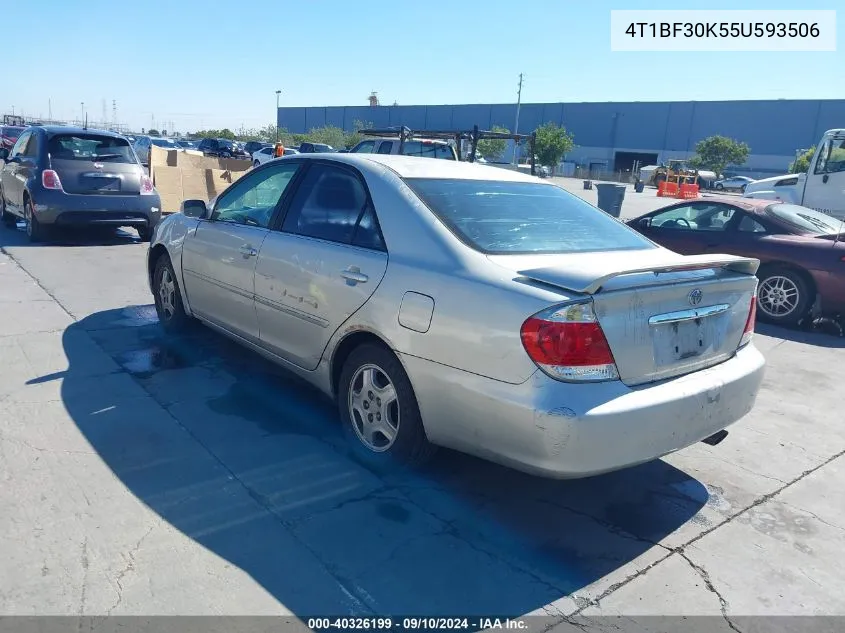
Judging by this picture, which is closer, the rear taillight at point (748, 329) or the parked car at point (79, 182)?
the rear taillight at point (748, 329)

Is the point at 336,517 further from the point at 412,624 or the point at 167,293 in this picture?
the point at 167,293

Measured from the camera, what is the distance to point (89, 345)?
5.35 metres

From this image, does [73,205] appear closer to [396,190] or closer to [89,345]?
[89,345]

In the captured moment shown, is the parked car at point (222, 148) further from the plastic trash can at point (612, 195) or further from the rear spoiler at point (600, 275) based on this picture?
the rear spoiler at point (600, 275)

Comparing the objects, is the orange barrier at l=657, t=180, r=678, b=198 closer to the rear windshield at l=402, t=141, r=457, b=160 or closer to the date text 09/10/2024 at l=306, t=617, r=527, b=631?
the rear windshield at l=402, t=141, r=457, b=160

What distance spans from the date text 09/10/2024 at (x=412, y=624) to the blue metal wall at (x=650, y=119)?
239 ft

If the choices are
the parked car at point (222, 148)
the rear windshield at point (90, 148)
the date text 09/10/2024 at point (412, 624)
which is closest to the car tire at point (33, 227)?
the rear windshield at point (90, 148)

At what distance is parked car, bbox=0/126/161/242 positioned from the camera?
930 cm

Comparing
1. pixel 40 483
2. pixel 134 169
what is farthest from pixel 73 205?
pixel 40 483

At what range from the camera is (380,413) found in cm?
360

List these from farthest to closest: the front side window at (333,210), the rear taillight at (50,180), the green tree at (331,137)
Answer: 1. the green tree at (331,137)
2. the rear taillight at (50,180)
3. the front side window at (333,210)

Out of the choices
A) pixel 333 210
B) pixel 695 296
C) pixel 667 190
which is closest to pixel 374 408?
pixel 333 210

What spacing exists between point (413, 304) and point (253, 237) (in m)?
1.70

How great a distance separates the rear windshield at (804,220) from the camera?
7.69 metres
